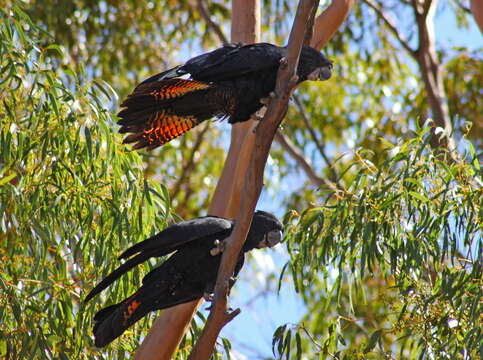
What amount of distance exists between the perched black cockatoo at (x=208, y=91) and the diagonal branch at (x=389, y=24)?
386 centimetres

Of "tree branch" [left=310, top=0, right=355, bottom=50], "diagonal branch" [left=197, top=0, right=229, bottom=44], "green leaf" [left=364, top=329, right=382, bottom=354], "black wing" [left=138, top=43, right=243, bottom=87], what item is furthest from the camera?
"diagonal branch" [left=197, top=0, right=229, bottom=44]

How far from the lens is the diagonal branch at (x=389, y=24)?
704 cm

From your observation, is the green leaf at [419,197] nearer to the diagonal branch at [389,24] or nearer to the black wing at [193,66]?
the black wing at [193,66]

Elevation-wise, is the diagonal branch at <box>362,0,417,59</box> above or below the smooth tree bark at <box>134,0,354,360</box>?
above

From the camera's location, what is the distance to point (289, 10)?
6.90m

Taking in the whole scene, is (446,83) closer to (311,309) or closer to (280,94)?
(311,309)

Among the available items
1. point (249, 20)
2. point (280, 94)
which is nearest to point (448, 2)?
point (249, 20)

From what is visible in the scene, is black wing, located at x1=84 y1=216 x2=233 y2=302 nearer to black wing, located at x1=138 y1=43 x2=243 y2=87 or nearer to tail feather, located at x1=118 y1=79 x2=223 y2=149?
tail feather, located at x1=118 y1=79 x2=223 y2=149

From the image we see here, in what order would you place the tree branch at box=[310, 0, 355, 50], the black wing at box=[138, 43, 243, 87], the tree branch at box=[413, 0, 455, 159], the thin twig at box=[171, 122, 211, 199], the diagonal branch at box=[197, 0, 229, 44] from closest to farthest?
the black wing at box=[138, 43, 243, 87], the tree branch at box=[310, 0, 355, 50], the tree branch at box=[413, 0, 455, 159], the diagonal branch at box=[197, 0, 229, 44], the thin twig at box=[171, 122, 211, 199]

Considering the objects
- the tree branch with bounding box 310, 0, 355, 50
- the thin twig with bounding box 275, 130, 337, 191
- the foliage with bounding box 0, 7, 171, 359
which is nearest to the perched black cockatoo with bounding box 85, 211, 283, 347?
the foliage with bounding box 0, 7, 171, 359

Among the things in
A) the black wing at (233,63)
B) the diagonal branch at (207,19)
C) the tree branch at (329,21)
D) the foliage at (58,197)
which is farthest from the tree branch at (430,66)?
the black wing at (233,63)

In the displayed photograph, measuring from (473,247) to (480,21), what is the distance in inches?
65.6

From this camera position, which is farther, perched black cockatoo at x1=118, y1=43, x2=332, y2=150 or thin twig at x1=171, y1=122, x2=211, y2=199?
thin twig at x1=171, y1=122, x2=211, y2=199

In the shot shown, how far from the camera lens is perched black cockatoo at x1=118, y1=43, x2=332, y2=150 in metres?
3.12
